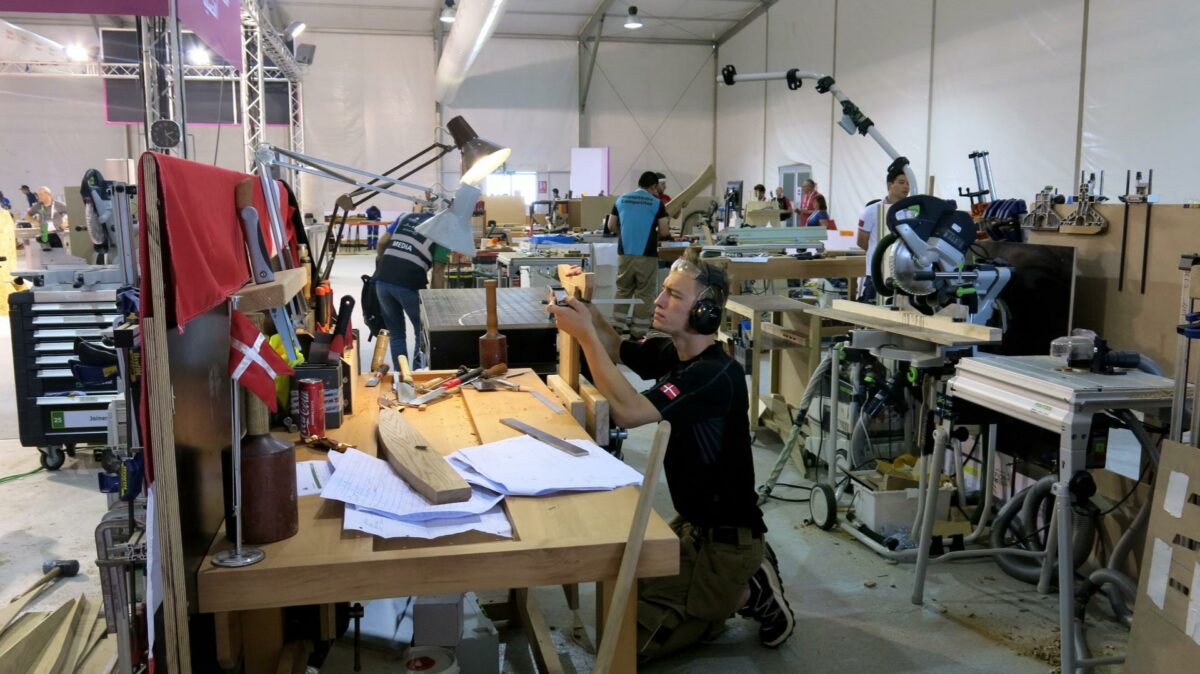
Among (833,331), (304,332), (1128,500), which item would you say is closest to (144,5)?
(304,332)

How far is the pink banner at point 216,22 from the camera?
2.96 meters

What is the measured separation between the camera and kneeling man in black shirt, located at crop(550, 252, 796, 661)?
85.0 inches

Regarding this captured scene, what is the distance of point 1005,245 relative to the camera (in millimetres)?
3590

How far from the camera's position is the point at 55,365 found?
3.91 metres

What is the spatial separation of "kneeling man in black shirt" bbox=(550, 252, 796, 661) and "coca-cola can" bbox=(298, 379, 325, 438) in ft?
1.92

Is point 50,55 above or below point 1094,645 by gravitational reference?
above

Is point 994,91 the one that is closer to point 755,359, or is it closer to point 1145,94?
point 1145,94

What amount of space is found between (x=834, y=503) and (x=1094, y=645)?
104cm

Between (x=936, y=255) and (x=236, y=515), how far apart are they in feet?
7.80

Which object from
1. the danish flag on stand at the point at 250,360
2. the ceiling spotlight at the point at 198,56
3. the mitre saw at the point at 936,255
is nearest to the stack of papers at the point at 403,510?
the danish flag on stand at the point at 250,360

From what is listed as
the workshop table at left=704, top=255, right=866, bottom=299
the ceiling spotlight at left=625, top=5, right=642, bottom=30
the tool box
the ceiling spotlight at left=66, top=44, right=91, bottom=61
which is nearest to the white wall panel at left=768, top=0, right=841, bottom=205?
the ceiling spotlight at left=625, top=5, right=642, bottom=30

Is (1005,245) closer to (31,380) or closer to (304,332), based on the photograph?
(304,332)

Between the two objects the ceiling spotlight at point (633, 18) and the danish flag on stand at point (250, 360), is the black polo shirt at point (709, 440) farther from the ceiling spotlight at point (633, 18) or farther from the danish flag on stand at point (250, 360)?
the ceiling spotlight at point (633, 18)

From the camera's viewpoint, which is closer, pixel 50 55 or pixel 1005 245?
A: pixel 1005 245
